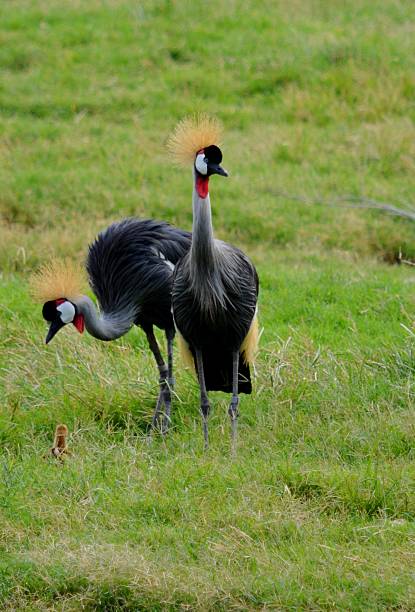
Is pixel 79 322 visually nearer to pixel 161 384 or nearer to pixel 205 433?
pixel 161 384

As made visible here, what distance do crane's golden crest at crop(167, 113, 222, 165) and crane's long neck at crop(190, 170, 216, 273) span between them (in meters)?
0.22

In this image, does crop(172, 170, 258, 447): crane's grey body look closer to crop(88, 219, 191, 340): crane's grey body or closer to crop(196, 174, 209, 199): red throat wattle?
crop(196, 174, 209, 199): red throat wattle

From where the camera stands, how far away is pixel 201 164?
5.64 m

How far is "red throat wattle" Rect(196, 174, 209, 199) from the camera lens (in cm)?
552

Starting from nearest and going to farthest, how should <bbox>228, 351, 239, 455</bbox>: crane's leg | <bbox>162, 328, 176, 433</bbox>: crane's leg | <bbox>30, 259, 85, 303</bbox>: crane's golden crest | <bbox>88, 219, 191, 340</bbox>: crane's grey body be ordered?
1. <bbox>228, 351, 239, 455</bbox>: crane's leg
2. <bbox>30, 259, 85, 303</bbox>: crane's golden crest
3. <bbox>162, 328, 176, 433</bbox>: crane's leg
4. <bbox>88, 219, 191, 340</bbox>: crane's grey body

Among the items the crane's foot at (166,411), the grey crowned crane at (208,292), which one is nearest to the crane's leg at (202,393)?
the grey crowned crane at (208,292)

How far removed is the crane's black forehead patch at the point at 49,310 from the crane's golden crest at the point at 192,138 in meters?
0.98

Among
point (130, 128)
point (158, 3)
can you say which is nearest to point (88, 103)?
point (130, 128)

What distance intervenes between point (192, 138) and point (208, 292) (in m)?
0.78

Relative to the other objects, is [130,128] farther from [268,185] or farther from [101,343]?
[101,343]

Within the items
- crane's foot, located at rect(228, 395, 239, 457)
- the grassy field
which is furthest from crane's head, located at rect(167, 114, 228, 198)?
the grassy field

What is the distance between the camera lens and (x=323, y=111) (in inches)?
436

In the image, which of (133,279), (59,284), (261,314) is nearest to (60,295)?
(59,284)

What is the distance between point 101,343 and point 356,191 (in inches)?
135
